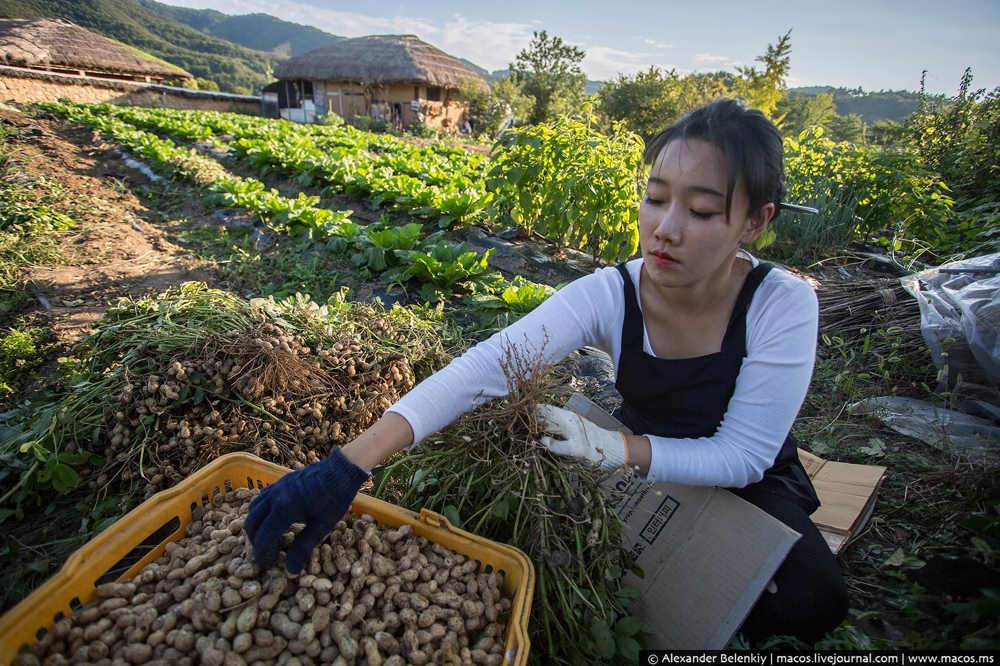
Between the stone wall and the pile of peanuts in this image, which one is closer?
the pile of peanuts

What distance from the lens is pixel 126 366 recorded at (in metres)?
1.96

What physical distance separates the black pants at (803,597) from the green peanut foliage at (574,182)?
295 cm

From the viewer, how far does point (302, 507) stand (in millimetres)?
1176

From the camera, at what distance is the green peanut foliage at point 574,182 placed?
413 cm

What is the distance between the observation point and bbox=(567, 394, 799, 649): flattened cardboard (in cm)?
138

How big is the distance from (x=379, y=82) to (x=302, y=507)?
2715 cm

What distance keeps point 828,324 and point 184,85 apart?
1367 inches

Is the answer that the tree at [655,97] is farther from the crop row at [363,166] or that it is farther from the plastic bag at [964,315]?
the plastic bag at [964,315]

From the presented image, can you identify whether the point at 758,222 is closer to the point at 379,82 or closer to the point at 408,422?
the point at 408,422

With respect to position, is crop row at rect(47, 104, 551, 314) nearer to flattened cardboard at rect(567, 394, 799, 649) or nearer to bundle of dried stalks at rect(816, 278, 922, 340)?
flattened cardboard at rect(567, 394, 799, 649)

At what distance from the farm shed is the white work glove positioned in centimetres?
2290

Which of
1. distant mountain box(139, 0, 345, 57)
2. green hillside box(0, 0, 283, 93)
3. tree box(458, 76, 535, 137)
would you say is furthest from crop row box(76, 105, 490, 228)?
distant mountain box(139, 0, 345, 57)

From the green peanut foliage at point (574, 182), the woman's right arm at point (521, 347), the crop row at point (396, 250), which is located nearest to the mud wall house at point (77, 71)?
the crop row at point (396, 250)

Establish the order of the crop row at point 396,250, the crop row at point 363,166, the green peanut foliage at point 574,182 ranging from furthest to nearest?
the crop row at point 363,166, the green peanut foliage at point 574,182, the crop row at point 396,250
